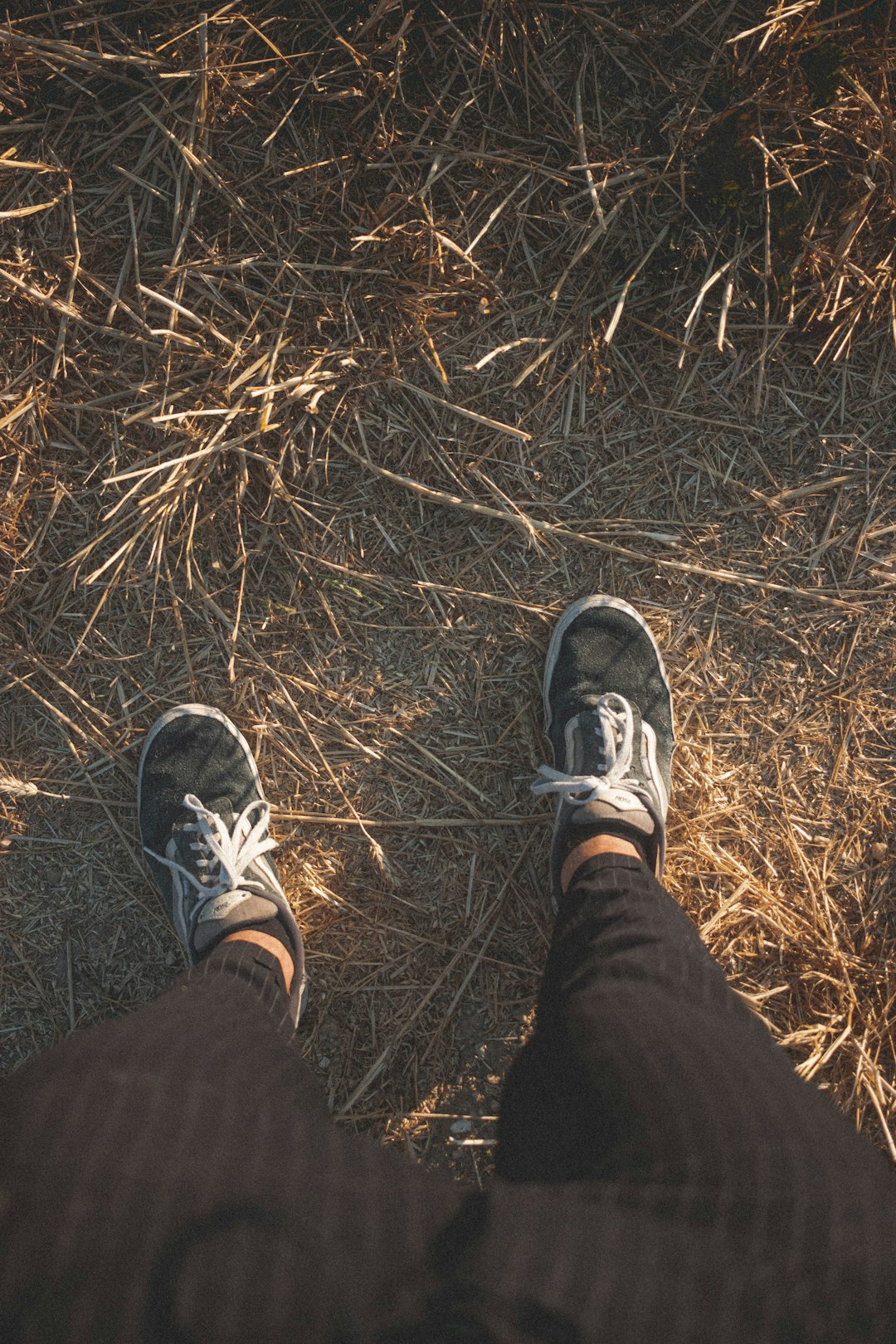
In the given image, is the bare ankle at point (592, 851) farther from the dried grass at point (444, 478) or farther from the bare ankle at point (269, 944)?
the bare ankle at point (269, 944)

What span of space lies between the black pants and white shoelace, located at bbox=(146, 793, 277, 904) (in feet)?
1.90

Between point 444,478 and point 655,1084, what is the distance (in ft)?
4.15

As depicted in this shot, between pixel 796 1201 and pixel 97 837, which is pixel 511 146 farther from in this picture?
pixel 796 1201

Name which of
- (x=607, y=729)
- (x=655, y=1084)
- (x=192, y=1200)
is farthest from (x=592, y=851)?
(x=192, y=1200)

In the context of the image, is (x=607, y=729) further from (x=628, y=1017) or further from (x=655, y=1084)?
(x=655, y=1084)

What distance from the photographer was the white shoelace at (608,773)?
1.71 meters

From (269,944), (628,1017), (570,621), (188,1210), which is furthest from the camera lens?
(570,621)

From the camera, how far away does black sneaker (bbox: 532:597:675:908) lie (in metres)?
1.71

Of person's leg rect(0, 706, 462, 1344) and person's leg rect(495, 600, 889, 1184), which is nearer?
person's leg rect(0, 706, 462, 1344)

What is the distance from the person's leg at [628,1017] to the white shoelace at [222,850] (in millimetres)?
683

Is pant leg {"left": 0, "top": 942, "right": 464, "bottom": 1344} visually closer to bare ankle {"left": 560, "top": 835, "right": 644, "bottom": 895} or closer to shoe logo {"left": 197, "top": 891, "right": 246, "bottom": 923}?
shoe logo {"left": 197, "top": 891, "right": 246, "bottom": 923}

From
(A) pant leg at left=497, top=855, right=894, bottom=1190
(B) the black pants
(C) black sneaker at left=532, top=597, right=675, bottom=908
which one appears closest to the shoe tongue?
(C) black sneaker at left=532, top=597, right=675, bottom=908

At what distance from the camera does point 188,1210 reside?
2.89ft

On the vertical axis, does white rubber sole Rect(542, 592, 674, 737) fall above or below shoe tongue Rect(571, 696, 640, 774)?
above
